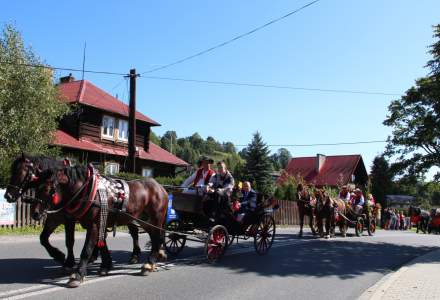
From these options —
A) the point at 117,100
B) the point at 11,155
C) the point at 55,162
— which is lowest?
the point at 55,162

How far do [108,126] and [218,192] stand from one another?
26.7 metres

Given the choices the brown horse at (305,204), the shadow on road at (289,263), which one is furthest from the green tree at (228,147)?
the shadow on road at (289,263)

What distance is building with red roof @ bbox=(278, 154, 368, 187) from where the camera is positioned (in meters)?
65.7

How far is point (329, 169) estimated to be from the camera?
68125 mm

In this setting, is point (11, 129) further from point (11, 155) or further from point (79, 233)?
point (79, 233)

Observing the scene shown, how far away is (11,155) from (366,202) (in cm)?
1582

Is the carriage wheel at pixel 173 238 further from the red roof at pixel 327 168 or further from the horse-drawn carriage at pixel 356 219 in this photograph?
the red roof at pixel 327 168

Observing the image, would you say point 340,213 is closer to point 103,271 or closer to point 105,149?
point 103,271

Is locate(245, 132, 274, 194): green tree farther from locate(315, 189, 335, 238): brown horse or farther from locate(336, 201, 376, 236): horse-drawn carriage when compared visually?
locate(315, 189, 335, 238): brown horse

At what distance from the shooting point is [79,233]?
665 inches

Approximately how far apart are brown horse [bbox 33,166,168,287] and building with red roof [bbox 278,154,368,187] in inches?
2247

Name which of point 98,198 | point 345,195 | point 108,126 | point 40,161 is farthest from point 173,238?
point 108,126

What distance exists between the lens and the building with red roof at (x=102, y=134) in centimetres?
3262

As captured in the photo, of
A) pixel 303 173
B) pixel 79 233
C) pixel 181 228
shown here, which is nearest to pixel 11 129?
pixel 79 233
